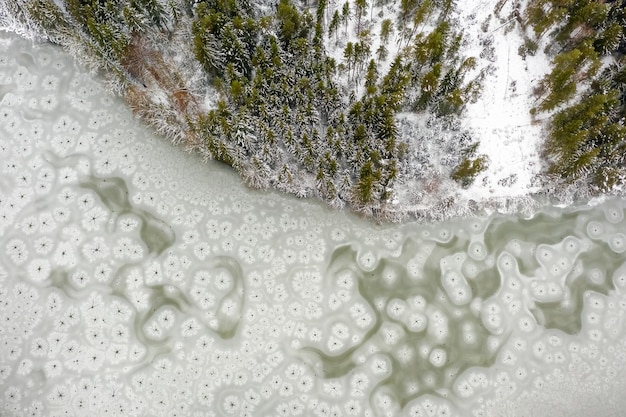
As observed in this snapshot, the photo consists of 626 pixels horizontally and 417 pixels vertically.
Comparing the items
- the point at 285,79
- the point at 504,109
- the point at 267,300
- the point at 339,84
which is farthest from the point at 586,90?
the point at 267,300

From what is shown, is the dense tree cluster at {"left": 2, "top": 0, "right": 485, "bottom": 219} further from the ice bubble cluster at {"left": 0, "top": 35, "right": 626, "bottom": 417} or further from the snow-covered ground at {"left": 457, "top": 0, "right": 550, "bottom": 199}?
the ice bubble cluster at {"left": 0, "top": 35, "right": 626, "bottom": 417}

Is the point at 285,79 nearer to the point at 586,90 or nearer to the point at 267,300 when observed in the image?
the point at 267,300

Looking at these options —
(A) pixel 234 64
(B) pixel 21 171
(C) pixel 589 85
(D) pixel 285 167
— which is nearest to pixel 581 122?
(C) pixel 589 85

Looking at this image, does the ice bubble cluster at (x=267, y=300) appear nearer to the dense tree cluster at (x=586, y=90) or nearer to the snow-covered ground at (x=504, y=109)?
the snow-covered ground at (x=504, y=109)

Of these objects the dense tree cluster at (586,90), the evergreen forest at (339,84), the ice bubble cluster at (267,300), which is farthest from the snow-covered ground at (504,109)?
the ice bubble cluster at (267,300)

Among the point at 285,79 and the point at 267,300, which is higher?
the point at 285,79
